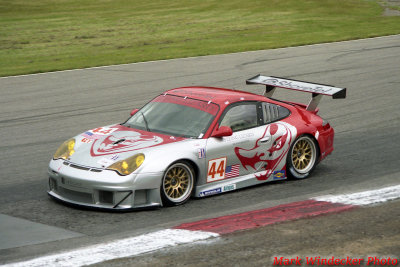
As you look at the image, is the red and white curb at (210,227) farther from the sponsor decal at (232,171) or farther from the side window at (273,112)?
the side window at (273,112)

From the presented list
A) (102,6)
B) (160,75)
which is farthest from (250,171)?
(102,6)

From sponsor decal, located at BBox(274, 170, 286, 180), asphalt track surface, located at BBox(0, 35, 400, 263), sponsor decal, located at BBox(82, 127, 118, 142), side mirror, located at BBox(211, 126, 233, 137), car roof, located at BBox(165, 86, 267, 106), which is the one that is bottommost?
asphalt track surface, located at BBox(0, 35, 400, 263)

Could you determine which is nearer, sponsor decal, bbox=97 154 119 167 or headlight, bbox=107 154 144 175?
headlight, bbox=107 154 144 175

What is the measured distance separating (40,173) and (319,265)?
5158 mm

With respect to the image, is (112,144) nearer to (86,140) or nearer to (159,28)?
(86,140)

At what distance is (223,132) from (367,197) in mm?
1927

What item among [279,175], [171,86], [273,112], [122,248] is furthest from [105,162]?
[171,86]

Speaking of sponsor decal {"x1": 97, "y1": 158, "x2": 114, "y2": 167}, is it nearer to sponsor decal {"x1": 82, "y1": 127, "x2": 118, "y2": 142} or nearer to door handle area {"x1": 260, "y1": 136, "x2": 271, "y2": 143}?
sponsor decal {"x1": 82, "y1": 127, "x2": 118, "y2": 142}

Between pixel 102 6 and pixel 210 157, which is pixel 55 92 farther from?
pixel 102 6

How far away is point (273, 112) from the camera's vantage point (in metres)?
9.92

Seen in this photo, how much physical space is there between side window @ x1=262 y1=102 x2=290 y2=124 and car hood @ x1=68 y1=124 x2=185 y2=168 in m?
1.48

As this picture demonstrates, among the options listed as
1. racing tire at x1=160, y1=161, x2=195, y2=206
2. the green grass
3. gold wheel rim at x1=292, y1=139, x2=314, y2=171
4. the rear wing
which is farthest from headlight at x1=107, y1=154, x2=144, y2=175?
the green grass

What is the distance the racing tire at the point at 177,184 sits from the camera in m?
8.48

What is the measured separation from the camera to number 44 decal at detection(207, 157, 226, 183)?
8922mm
